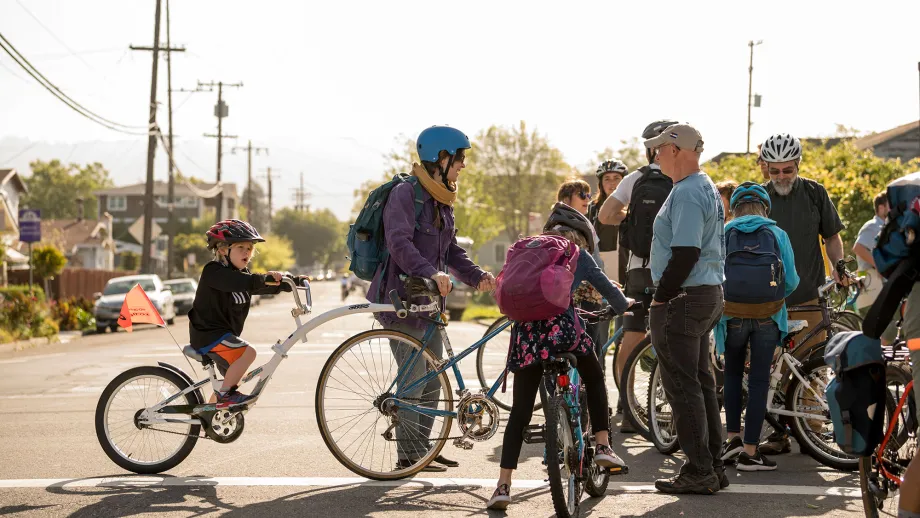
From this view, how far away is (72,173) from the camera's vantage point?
126m

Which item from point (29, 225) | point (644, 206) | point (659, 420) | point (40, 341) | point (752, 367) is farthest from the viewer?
point (29, 225)

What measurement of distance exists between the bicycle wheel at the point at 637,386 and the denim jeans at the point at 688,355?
62.6 inches

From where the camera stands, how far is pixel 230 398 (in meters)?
6.68

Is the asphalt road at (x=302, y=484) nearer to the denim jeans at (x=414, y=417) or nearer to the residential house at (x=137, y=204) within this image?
the denim jeans at (x=414, y=417)

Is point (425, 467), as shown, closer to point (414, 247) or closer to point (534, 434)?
point (534, 434)

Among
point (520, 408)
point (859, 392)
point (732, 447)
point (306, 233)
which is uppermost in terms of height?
point (306, 233)

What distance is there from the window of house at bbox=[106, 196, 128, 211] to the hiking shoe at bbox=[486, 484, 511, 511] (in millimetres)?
115750

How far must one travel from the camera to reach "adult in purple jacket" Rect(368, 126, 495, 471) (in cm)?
641

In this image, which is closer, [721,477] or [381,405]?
[721,477]

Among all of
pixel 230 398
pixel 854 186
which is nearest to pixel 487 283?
pixel 230 398

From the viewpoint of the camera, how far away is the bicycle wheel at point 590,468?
5582mm

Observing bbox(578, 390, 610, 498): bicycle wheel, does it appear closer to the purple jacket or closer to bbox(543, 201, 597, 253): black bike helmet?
→ bbox(543, 201, 597, 253): black bike helmet

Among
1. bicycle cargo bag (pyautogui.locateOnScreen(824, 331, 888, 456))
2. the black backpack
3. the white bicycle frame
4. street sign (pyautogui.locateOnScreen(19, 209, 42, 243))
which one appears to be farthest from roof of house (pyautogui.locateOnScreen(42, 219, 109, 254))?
bicycle cargo bag (pyautogui.locateOnScreen(824, 331, 888, 456))

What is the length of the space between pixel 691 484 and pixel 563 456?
1.10m
